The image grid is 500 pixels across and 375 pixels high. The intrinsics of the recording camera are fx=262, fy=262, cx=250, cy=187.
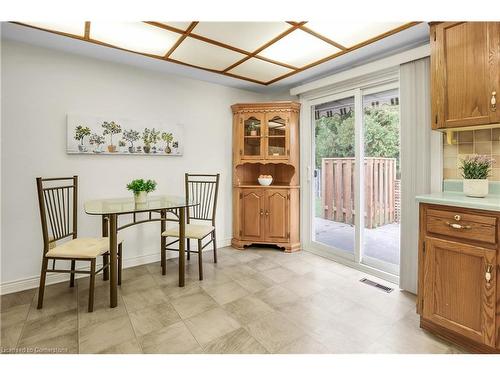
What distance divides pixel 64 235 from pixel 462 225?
126 inches

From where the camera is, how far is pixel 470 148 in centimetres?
210

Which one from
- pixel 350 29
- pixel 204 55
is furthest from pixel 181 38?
pixel 350 29

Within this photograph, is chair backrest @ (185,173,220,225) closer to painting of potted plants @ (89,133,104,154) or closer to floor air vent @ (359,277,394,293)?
painting of potted plants @ (89,133,104,154)

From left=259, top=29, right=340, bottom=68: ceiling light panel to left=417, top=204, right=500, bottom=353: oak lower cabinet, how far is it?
5.57ft

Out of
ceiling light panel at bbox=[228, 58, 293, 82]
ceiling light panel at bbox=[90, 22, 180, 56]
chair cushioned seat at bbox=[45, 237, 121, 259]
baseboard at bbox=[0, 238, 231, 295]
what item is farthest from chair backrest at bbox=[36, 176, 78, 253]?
ceiling light panel at bbox=[228, 58, 293, 82]

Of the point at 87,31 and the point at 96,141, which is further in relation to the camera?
the point at 96,141

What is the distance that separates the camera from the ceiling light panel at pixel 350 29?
83.1 inches

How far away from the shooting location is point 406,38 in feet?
7.63

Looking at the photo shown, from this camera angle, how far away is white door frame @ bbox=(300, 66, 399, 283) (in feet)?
9.11

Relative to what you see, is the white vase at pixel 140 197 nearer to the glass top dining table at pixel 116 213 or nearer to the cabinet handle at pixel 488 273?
the glass top dining table at pixel 116 213

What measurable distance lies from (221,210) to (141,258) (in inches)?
47.9

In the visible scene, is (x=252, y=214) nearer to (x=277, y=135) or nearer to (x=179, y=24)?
(x=277, y=135)
